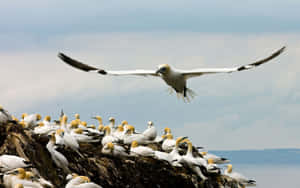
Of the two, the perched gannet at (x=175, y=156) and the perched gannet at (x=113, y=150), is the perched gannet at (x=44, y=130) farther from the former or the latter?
the perched gannet at (x=175, y=156)

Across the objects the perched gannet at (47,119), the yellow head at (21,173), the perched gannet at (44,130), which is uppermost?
the perched gannet at (47,119)

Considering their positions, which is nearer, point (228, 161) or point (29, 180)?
point (29, 180)

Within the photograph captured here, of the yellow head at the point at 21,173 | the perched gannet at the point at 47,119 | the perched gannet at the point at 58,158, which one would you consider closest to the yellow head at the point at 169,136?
the perched gannet at the point at 47,119

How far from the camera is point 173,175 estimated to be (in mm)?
20094

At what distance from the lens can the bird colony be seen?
51.4 feet

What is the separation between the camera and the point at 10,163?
50.0ft

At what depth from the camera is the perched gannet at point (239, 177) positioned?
21719 mm

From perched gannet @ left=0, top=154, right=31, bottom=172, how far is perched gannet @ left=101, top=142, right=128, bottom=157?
4.07 meters

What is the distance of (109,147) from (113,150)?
0.17 meters

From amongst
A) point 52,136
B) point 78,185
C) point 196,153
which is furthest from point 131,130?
point 78,185

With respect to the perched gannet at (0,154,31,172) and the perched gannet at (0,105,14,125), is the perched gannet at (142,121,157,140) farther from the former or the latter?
the perched gannet at (0,154,31,172)

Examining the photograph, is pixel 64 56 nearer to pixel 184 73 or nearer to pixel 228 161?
pixel 184 73

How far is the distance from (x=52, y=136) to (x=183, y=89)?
7.24 m

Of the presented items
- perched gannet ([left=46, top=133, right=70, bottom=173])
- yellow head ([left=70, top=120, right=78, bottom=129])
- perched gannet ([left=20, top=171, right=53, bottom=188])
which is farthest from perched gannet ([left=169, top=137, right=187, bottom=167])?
perched gannet ([left=20, top=171, right=53, bottom=188])
